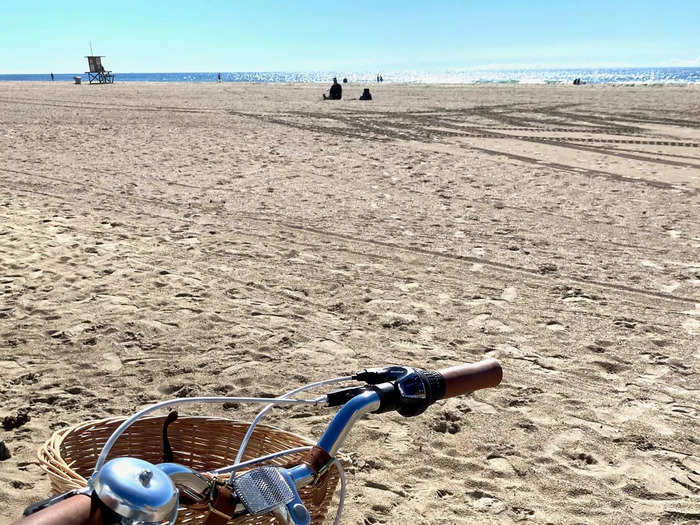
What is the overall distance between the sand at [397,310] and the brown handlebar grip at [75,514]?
2085mm

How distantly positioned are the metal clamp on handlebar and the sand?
60.7 inches

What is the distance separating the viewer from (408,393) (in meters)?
1.56

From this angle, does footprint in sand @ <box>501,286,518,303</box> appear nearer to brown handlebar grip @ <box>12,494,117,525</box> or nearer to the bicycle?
the bicycle

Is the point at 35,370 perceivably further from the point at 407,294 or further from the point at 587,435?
the point at 587,435

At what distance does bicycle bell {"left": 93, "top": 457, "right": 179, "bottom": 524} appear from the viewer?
945mm

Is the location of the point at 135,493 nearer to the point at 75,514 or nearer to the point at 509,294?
the point at 75,514

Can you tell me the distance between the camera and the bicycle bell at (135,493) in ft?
3.10

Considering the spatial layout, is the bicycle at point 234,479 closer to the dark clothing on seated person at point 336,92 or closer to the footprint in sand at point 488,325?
the footprint in sand at point 488,325

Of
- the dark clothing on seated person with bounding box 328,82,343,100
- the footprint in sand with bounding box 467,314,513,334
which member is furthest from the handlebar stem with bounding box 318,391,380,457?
the dark clothing on seated person with bounding box 328,82,343,100

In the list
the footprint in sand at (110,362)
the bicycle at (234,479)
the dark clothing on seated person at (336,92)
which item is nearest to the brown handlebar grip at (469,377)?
the bicycle at (234,479)

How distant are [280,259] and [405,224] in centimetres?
199

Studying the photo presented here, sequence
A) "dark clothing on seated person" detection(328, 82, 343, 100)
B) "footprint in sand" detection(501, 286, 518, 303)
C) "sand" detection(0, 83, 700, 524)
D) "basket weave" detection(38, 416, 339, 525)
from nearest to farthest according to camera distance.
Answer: "basket weave" detection(38, 416, 339, 525) → "sand" detection(0, 83, 700, 524) → "footprint in sand" detection(501, 286, 518, 303) → "dark clothing on seated person" detection(328, 82, 343, 100)

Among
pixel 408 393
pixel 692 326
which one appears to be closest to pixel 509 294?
pixel 692 326

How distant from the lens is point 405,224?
7770mm
